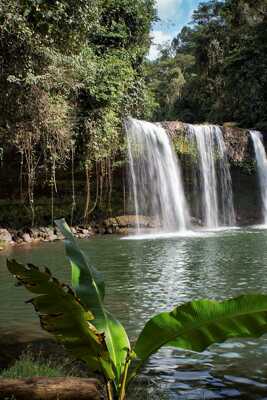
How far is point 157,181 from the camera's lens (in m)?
26.6

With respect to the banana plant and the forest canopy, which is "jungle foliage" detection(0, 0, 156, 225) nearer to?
the forest canopy

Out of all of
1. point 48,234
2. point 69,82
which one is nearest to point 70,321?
point 69,82

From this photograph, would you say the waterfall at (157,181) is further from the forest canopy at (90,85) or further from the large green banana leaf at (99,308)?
the large green banana leaf at (99,308)

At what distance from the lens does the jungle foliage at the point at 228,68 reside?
33.9m

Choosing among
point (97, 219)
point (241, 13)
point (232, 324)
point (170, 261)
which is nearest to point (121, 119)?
point (97, 219)

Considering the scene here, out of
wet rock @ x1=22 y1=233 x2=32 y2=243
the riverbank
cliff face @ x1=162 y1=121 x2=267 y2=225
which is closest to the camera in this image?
the riverbank

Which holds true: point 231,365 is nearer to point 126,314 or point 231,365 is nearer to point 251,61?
point 126,314

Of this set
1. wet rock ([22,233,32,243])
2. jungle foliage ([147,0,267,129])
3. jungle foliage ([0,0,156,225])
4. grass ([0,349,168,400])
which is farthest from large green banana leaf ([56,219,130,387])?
jungle foliage ([147,0,267,129])

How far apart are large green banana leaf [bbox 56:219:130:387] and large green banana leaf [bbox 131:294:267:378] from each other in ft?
0.62

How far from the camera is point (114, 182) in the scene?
27.0 metres

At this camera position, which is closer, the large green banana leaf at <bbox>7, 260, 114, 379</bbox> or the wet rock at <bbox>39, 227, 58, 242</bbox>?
the large green banana leaf at <bbox>7, 260, 114, 379</bbox>

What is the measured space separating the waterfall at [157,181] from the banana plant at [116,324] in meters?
22.4

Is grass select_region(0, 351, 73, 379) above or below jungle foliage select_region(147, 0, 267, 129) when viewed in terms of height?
below

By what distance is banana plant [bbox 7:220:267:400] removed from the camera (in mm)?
3152
